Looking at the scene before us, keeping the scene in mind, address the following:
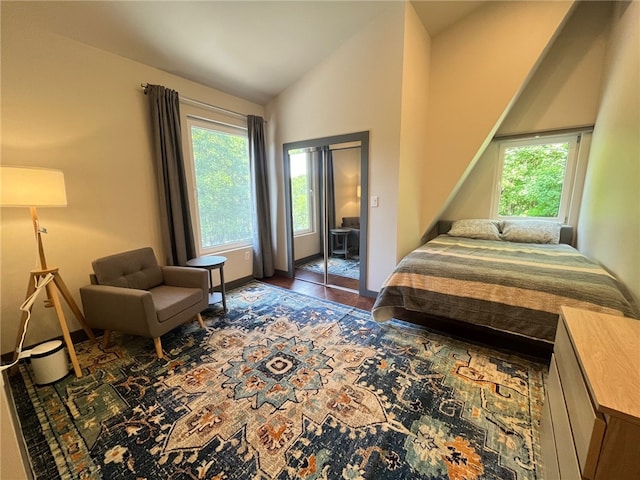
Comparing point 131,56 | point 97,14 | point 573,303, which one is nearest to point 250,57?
point 131,56

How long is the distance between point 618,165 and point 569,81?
154 centimetres

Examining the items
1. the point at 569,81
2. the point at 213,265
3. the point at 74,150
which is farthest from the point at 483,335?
the point at 74,150

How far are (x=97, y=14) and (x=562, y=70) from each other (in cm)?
480

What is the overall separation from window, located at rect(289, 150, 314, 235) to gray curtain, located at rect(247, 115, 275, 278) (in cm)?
42

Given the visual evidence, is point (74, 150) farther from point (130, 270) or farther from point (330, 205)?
point (330, 205)

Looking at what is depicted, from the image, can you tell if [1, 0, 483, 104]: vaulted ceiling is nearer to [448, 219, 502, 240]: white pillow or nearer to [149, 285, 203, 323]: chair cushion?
[149, 285, 203, 323]: chair cushion

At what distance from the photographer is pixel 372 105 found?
9.39 ft

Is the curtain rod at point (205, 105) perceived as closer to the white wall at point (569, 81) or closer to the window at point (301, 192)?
the window at point (301, 192)

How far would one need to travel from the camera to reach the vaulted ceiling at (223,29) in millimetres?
2004

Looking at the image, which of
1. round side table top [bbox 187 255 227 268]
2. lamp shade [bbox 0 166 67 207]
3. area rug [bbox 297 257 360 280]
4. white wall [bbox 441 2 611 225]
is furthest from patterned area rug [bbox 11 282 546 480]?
white wall [bbox 441 2 611 225]

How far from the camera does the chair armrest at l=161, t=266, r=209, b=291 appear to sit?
246 centimetres

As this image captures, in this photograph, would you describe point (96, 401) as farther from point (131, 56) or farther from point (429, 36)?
point (429, 36)

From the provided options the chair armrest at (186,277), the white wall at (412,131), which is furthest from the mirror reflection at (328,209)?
the chair armrest at (186,277)

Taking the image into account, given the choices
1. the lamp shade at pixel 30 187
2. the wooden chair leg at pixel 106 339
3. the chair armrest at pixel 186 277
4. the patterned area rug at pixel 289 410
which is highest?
the lamp shade at pixel 30 187
